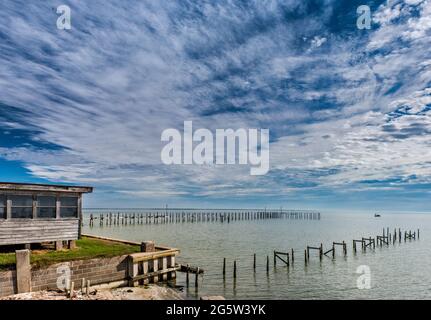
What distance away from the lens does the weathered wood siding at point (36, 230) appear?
20.9 m

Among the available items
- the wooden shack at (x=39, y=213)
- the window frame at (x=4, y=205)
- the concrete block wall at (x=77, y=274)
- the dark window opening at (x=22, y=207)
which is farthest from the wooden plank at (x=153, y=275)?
the window frame at (x=4, y=205)

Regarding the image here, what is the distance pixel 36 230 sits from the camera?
22141 mm

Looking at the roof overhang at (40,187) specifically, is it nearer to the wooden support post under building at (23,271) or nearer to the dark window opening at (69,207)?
the dark window opening at (69,207)

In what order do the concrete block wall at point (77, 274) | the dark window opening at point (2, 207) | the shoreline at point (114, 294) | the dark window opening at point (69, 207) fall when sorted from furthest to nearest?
the dark window opening at point (69, 207)
the dark window opening at point (2, 207)
the concrete block wall at point (77, 274)
the shoreline at point (114, 294)

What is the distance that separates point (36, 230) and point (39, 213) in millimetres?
1112

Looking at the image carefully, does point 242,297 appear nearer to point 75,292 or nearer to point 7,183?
point 75,292

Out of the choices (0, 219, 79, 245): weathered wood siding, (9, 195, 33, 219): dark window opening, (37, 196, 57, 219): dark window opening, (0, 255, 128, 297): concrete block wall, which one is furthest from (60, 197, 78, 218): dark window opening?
(0, 255, 128, 297): concrete block wall

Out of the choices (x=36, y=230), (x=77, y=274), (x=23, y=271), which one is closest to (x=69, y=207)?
(x=36, y=230)

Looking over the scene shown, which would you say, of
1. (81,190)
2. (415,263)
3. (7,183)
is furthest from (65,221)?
(415,263)

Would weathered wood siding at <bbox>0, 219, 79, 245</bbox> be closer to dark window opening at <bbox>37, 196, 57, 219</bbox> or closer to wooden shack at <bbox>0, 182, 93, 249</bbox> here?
wooden shack at <bbox>0, 182, 93, 249</bbox>

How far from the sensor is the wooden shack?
824 inches

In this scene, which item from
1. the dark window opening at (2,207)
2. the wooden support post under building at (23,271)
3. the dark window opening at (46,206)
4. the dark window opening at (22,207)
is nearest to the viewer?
the wooden support post under building at (23,271)
